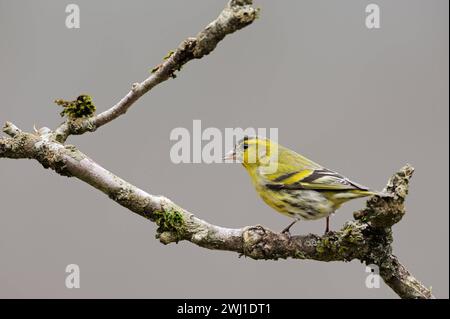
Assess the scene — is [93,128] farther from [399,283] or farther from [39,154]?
[399,283]

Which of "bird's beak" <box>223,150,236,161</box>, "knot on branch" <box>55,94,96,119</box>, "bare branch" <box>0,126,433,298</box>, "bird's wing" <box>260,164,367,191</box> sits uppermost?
"knot on branch" <box>55,94,96,119</box>

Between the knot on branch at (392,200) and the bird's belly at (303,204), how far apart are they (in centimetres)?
85

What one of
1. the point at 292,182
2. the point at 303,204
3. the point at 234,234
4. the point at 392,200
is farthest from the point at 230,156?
the point at 392,200

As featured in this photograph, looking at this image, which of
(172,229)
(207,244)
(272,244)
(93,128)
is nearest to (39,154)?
(93,128)

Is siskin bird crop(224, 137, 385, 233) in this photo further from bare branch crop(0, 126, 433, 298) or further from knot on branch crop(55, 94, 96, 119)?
knot on branch crop(55, 94, 96, 119)

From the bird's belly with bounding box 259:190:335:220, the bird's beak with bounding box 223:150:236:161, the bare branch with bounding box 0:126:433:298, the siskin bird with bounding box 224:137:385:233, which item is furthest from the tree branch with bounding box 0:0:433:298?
the bird's beak with bounding box 223:150:236:161

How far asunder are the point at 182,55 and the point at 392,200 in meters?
1.24

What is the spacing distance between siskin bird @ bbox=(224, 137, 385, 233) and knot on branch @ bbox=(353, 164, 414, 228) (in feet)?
1.56

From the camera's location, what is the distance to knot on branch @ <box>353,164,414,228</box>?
2508 mm

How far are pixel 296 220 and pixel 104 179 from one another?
4.32 ft

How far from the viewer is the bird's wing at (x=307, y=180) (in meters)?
3.42

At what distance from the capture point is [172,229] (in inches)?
114

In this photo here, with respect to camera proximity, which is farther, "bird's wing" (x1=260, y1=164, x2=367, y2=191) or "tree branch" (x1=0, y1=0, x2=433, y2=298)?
"bird's wing" (x1=260, y1=164, x2=367, y2=191)

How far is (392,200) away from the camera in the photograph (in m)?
2.50
